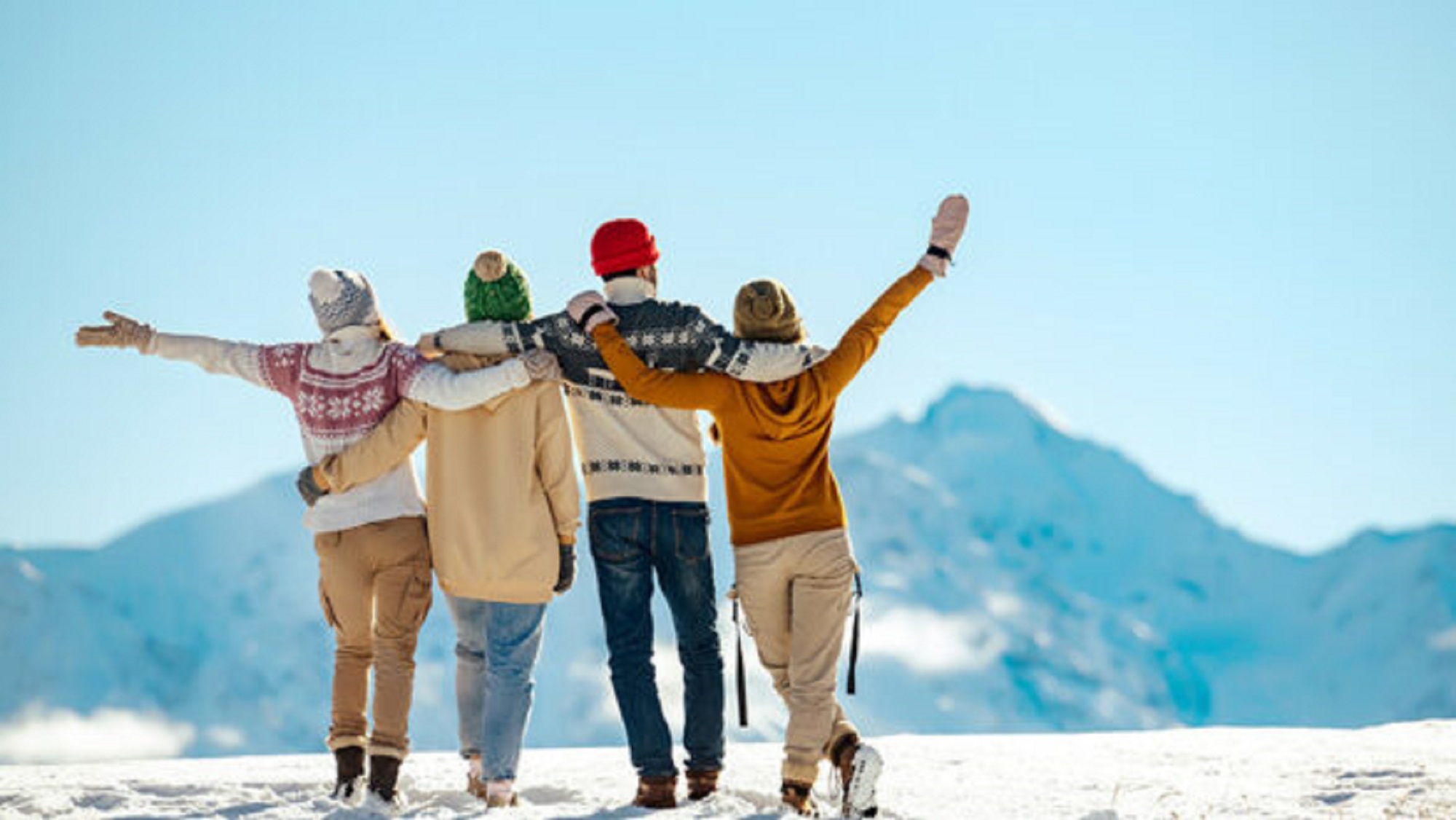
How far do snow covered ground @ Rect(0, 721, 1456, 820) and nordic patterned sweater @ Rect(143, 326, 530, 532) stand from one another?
1284mm

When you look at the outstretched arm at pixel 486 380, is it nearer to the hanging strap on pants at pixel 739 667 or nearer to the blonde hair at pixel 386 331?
the blonde hair at pixel 386 331

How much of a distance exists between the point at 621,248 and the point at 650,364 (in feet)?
1.75

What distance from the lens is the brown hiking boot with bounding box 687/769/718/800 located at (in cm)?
697

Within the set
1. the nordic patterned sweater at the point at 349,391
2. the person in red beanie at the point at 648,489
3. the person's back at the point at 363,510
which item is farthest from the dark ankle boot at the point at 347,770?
the person in red beanie at the point at 648,489

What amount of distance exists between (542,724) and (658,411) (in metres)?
91.8

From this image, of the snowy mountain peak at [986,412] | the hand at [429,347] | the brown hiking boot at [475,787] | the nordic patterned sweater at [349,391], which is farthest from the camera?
the snowy mountain peak at [986,412]

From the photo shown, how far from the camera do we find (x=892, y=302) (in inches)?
276

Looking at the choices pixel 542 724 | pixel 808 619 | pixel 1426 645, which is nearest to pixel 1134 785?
pixel 808 619

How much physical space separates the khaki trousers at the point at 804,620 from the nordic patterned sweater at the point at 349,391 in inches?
58.0

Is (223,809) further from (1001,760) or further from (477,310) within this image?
(1001,760)

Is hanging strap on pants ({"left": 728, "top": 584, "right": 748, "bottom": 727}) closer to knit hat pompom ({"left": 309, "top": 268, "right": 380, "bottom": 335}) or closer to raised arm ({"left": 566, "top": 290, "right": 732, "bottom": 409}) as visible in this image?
raised arm ({"left": 566, "top": 290, "right": 732, "bottom": 409})

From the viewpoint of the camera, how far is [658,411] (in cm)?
694

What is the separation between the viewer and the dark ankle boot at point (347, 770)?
22.9 feet

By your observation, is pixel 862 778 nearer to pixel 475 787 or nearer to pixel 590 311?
pixel 475 787
